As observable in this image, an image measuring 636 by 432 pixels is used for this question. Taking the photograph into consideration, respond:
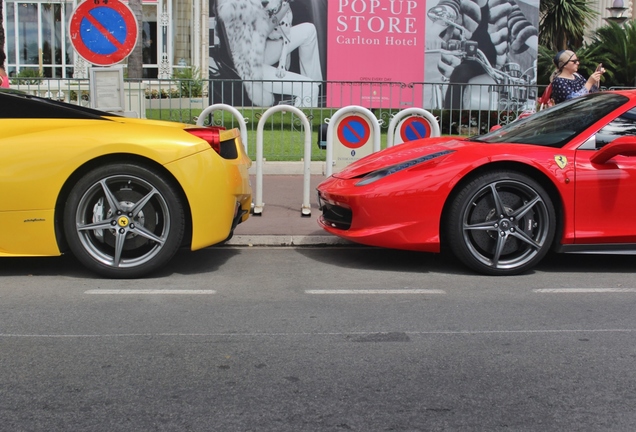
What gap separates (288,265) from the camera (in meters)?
6.29

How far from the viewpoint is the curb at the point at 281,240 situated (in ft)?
23.3

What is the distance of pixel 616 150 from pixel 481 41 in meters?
13.9

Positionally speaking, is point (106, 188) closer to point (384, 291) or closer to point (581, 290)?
point (384, 291)

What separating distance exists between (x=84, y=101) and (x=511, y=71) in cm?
1085

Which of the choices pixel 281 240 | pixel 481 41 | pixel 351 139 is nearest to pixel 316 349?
pixel 281 240

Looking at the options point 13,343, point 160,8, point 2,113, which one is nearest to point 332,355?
point 13,343

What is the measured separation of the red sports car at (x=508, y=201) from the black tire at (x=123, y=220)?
135 cm

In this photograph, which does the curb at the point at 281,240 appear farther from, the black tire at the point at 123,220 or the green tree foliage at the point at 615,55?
the green tree foliage at the point at 615,55

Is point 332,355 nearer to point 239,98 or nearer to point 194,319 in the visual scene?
point 194,319

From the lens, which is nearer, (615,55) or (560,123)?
(560,123)

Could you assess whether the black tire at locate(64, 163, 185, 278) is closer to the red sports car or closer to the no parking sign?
the red sports car

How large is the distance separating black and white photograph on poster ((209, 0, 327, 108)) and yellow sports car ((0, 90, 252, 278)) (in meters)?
12.5

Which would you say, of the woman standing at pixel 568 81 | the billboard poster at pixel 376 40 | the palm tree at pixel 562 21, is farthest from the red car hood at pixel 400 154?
the palm tree at pixel 562 21

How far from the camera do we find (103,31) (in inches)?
314
